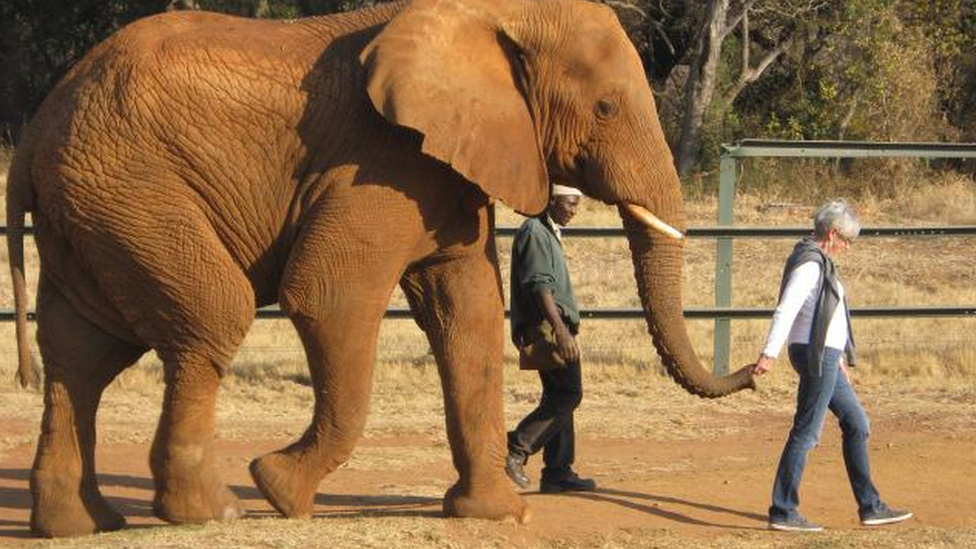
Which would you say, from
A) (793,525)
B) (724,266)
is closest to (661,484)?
(793,525)

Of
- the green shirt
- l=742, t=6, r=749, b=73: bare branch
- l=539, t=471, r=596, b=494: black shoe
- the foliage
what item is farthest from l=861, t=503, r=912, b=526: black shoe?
l=742, t=6, r=749, b=73: bare branch

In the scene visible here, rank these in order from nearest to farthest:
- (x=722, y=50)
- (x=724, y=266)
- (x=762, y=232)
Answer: (x=762, y=232)
(x=724, y=266)
(x=722, y=50)

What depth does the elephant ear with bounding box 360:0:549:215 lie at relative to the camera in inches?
318

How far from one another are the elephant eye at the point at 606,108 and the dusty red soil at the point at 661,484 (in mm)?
1877

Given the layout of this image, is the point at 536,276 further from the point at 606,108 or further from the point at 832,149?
the point at 832,149

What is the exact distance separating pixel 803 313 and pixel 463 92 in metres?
1.88

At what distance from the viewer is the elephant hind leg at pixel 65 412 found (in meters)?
8.62

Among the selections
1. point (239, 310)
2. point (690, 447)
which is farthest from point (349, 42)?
point (690, 447)

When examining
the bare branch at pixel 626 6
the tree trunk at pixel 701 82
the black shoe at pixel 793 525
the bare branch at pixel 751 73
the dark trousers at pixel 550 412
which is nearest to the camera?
the black shoe at pixel 793 525

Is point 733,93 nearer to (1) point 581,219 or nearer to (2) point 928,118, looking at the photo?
(2) point 928,118

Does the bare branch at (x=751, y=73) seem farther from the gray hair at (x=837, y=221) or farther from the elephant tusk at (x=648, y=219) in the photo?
the elephant tusk at (x=648, y=219)

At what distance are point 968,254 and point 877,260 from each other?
1.09 m

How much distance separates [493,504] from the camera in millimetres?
8805

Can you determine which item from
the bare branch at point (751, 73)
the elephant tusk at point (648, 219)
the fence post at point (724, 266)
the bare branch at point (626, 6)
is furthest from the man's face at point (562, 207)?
the bare branch at point (751, 73)
